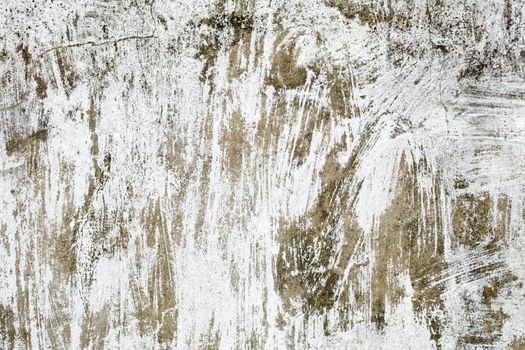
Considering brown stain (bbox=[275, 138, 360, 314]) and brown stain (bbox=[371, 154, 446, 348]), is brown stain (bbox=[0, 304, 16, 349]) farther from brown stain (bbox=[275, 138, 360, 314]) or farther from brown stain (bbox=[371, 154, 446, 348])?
brown stain (bbox=[371, 154, 446, 348])

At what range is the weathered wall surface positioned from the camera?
4480 millimetres

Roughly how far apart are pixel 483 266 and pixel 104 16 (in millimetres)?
4197

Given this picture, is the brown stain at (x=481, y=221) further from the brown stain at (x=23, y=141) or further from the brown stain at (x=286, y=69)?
the brown stain at (x=23, y=141)

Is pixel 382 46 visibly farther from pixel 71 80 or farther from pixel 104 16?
pixel 71 80

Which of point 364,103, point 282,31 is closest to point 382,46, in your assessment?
point 364,103

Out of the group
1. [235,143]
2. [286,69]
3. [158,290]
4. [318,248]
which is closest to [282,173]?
[235,143]

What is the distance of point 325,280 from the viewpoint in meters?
4.50

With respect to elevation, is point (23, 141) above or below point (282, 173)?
above

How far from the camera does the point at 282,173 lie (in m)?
4.51

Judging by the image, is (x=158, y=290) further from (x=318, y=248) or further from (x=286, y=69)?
(x=286, y=69)

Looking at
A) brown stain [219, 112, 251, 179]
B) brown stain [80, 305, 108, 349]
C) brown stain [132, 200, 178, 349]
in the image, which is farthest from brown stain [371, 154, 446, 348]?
brown stain [80, 305, 108, 349]

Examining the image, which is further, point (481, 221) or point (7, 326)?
point (7, 326)

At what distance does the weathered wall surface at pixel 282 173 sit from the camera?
4.48 metres

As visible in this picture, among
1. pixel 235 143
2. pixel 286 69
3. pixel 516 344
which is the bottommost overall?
pixel 516 344
